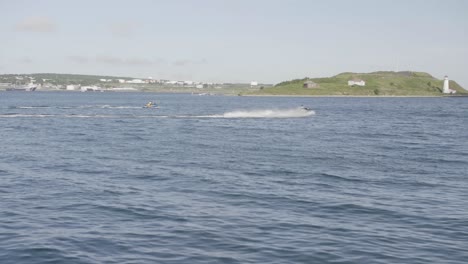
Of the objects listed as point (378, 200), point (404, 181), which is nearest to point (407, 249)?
point (378, 200)

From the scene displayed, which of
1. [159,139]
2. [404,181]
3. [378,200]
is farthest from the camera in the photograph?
[159,139]

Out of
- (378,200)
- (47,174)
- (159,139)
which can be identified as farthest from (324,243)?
(159,139)

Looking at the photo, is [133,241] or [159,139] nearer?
[133,241]

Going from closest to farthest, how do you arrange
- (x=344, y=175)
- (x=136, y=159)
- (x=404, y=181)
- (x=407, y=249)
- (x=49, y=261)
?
(x=49, y=261) < (x=407, y=249) < (x=404, y=181) < (x=344, y=175) < (x=136, y=159)

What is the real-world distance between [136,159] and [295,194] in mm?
21459

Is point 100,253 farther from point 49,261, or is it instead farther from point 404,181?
point 404,181

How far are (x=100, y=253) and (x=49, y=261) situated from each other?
197 centimetres

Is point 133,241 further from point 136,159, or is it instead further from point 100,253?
point 136,159

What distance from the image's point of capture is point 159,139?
243 ft

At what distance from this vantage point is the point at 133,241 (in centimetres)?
2469

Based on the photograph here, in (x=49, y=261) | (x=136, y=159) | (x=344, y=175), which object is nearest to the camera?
(x=49, y=261)

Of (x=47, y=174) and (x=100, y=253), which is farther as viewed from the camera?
(x=47, y=174)

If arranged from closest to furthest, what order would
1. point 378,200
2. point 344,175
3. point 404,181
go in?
point 378,200, point 404,181, point 344,175

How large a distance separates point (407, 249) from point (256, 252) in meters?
6.54
